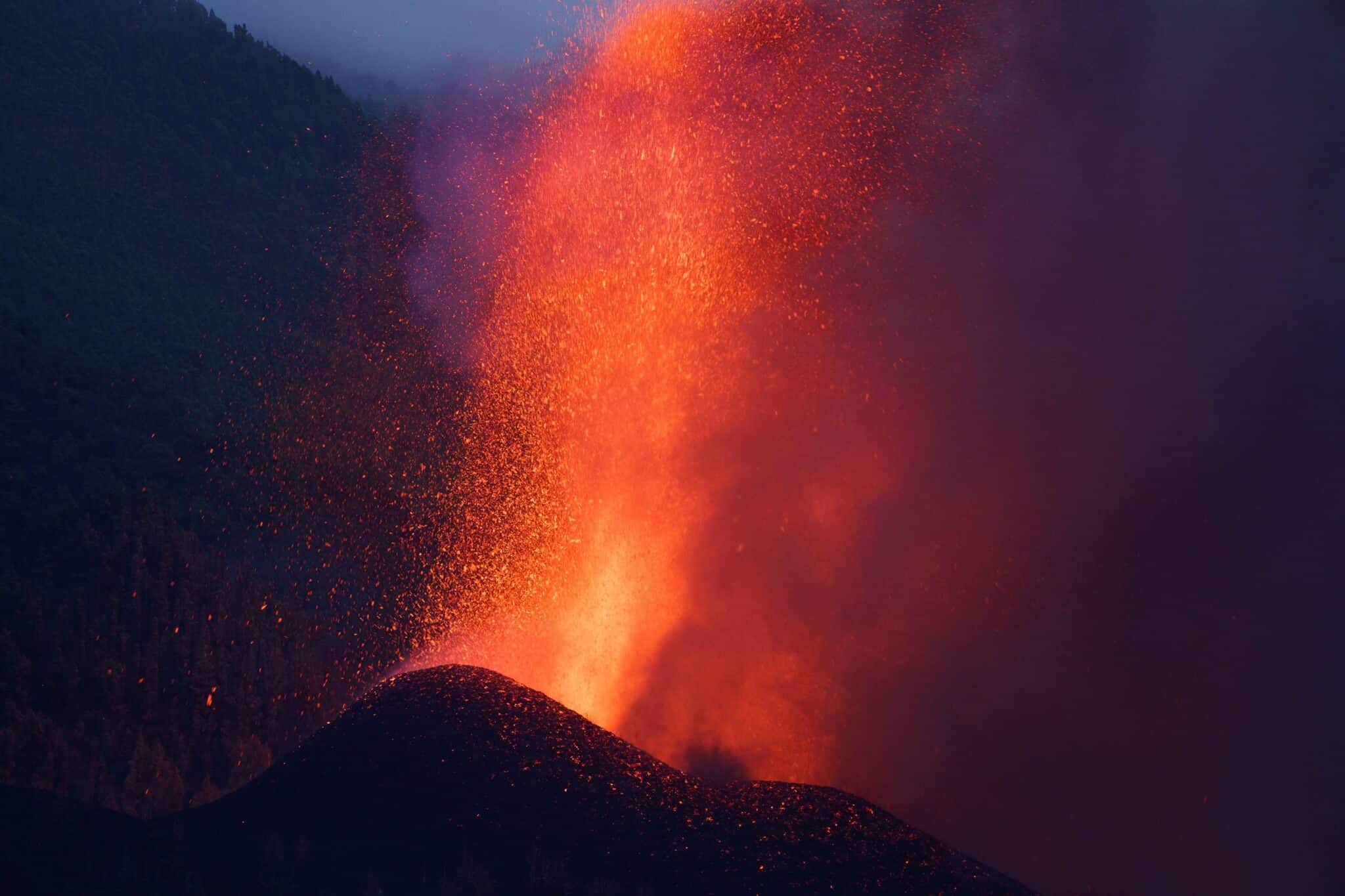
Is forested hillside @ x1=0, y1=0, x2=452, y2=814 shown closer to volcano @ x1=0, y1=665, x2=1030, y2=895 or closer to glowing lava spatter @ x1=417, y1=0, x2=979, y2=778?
glowing lava spatter @ x1=417, y1=0, x2=979, y2=778

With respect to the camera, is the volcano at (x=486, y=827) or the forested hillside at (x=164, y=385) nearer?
the volcano at (x=486, y=827)

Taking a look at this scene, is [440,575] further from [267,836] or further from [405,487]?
[267,836]

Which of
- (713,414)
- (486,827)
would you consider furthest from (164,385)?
(486,827)

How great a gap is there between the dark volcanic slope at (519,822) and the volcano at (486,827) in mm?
13

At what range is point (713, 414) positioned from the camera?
12.7 metres

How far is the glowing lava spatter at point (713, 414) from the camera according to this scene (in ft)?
34.7

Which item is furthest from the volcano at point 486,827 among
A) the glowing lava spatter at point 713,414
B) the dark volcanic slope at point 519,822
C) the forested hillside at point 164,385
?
the forested hillside at point 164,385

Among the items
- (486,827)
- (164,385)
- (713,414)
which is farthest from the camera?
(164,385)

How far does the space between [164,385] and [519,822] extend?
61.3 feet

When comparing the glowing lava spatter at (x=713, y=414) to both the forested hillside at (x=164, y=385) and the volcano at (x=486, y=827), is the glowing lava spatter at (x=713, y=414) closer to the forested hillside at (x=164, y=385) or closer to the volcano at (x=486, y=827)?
the volcano at (x=486, y=827)

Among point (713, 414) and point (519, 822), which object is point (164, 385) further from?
point (519, 822)

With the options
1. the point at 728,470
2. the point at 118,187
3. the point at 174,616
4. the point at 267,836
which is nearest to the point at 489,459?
the point at 174,616

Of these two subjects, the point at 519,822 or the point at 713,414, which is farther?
the point at 713,414

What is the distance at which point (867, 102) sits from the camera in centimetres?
1192
